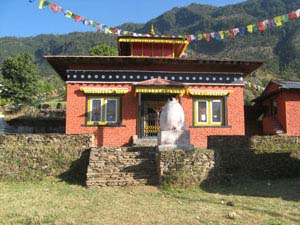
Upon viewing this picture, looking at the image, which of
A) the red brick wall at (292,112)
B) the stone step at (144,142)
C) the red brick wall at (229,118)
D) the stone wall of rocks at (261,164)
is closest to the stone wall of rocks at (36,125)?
the stone step at (144,142)

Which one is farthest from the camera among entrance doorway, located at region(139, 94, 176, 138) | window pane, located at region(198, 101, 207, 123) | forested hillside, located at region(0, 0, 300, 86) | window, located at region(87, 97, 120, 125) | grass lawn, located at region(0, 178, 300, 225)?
forested hillside, located at region(0, 0, 300, 86)

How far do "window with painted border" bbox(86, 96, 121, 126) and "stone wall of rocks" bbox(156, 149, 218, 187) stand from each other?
26.8ft

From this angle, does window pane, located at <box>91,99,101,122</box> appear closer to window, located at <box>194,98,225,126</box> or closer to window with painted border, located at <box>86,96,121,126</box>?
window with painted border, located at <box>86,96,121,126</box>

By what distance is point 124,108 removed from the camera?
1944 cm

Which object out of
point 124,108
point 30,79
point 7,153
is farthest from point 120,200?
point 30,79

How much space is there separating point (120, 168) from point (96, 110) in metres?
7.87

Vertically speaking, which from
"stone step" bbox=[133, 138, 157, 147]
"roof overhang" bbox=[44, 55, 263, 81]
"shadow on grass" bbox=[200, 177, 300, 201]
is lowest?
"shadow on grass" bbox=[200, 177, 300, 201]

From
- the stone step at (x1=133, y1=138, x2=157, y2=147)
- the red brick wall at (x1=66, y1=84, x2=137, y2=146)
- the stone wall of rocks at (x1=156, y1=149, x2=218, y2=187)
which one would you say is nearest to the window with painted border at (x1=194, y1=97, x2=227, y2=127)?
the stone step at (x1=133, y1=138, x2=157, y2=147)

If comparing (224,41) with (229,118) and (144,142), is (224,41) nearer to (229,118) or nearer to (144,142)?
(229,118)

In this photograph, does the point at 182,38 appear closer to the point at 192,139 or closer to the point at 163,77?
the point at 163,77

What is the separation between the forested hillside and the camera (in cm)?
8575

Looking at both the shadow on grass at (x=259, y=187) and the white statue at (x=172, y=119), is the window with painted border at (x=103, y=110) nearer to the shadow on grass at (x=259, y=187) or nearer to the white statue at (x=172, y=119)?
the white statue at (x=172, y=119)

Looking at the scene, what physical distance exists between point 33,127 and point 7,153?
478 inches

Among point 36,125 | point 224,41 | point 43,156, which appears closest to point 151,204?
point 43,156
